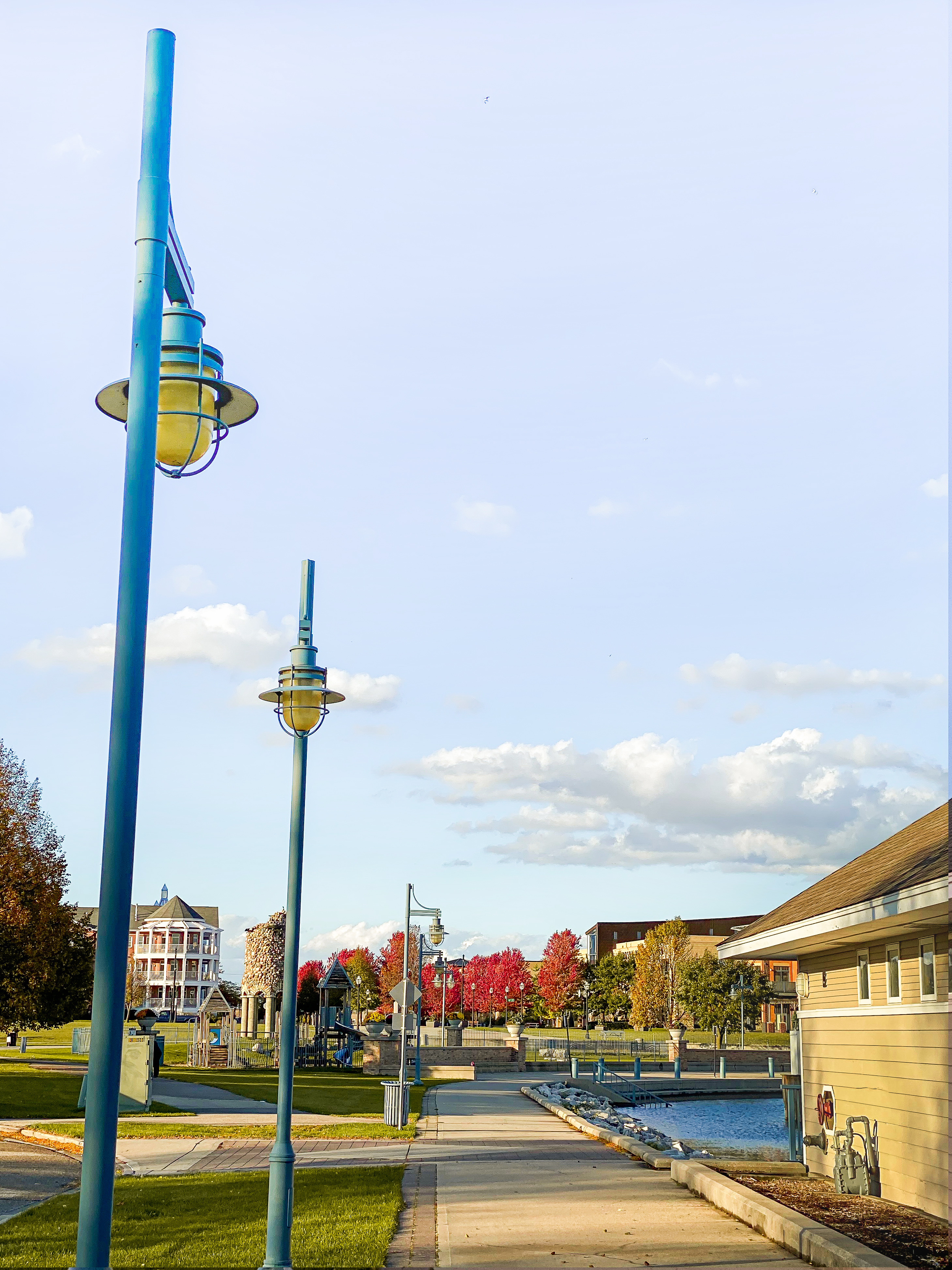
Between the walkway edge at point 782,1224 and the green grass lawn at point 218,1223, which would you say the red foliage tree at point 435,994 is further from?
the walkway edge at point 782,1224

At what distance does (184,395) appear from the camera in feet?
18.6

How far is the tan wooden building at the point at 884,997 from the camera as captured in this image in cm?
1404

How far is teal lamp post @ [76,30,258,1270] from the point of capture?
4352 mm

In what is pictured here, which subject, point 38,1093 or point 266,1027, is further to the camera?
point 266,1027

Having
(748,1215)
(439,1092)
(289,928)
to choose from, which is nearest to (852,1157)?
(748,1215)

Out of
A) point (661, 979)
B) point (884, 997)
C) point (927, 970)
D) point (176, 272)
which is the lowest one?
point (661, 979)

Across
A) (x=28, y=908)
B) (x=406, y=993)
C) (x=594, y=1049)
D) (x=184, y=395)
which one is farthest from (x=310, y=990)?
(x=184, y=395)

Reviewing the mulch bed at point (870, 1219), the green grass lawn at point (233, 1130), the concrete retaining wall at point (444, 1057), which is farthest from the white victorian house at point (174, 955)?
the mulch bed at point (870, 1219)

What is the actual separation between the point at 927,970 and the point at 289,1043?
8514 millimetres

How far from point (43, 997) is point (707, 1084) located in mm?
25761

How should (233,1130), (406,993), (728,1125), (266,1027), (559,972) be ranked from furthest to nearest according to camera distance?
(559,972), (266,1027), (728,1125), (406,993), (233,1130)

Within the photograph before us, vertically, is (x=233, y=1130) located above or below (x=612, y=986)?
Answer: above

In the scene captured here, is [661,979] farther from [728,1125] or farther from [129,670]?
[129,670]

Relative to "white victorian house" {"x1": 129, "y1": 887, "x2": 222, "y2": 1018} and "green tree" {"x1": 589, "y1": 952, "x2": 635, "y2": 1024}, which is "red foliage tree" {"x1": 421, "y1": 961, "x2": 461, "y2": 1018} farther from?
"white victorian house" {"x1": 129, "y1": 887, "x2": 222, "y2": 1018}
